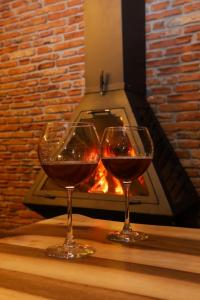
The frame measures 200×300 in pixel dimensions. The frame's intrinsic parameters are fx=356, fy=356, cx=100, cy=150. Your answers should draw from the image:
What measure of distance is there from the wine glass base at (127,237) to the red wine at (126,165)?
112 millimetres

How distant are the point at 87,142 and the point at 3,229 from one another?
2666 millimetres

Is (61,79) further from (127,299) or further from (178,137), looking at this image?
(127,299)

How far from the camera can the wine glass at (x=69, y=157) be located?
0.59 meters

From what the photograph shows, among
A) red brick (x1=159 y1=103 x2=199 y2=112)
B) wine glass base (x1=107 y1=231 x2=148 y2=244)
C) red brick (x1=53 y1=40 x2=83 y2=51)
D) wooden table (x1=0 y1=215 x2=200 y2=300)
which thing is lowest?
wine glass base (x1=107 y1=231 x2=148 y2=244)

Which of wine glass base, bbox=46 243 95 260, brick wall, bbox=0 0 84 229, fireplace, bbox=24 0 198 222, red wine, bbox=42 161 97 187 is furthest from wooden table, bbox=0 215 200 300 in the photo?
brick wall, bbox=0 0 84 229

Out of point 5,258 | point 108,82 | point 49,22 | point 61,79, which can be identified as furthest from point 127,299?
point 49,22

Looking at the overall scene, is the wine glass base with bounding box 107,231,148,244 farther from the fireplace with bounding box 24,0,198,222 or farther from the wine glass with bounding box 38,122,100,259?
the fireplace with bounding box 24,0,198,222

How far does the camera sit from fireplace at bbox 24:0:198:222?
1.78m

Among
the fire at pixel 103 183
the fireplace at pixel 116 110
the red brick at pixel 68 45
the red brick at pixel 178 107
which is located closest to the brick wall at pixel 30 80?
the red brick at pixel 68 45

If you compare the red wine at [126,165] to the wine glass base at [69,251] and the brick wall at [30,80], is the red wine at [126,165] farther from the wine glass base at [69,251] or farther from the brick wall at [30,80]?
the brick wall at [30,80]

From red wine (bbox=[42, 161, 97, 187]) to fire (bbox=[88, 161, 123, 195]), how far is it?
1235mm

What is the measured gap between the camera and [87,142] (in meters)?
0.61

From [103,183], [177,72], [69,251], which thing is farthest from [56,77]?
[69,251]

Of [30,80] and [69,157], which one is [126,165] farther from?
[30,80]
